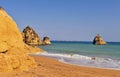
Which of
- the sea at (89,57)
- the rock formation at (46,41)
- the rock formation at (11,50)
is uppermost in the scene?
the rock formation at (46,41)

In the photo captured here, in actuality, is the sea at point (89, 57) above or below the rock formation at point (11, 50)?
below

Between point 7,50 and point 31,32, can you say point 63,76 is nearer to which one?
point 7,50

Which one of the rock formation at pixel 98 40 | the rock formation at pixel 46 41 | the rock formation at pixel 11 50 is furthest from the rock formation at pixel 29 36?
the rock formation at pixel 11 50

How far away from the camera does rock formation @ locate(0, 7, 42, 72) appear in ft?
46.9

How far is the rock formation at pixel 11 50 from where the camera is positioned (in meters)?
14.3

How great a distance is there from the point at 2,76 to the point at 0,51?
3.80 meters

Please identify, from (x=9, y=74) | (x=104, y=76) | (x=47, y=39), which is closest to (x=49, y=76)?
(x=9, y=74)

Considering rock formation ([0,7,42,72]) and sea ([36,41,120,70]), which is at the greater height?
rock formation ([0,7,42,72])

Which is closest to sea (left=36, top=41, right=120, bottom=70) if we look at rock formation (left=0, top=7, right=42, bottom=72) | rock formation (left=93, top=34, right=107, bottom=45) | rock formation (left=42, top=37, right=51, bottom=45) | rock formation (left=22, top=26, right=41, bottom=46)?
rock formation (left=0, top=7, right=42, bottom=72)

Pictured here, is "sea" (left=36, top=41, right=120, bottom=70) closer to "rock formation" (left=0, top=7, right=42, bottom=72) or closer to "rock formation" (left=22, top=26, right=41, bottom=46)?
"rock formation" (left=0, top=7, right=42, bottom=72)

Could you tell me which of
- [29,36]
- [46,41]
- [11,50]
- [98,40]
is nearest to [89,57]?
[11,50]

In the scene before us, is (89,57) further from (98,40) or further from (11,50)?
(98,40)

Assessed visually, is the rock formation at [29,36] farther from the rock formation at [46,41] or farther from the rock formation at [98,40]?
the rock formation at [98,40]

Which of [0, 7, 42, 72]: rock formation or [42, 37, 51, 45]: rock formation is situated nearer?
[0, 7, 42, 72]: rock formation
